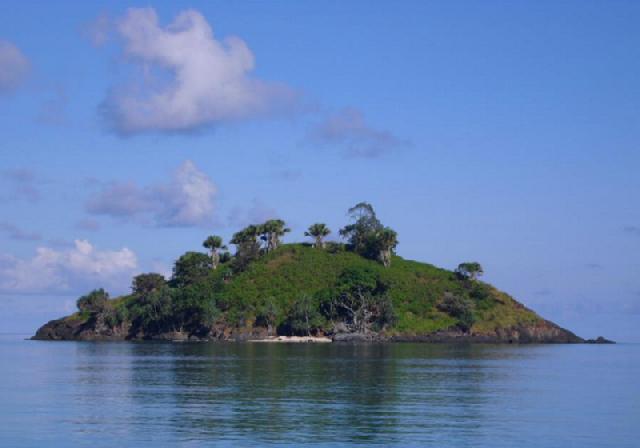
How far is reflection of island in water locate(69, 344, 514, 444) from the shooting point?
5744 centimetres

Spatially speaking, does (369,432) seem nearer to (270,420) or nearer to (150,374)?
(270,420)

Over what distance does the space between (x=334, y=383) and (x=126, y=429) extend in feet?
116

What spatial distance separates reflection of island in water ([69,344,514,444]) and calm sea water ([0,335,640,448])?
11 centimetres

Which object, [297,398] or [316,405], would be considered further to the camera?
[297,398]

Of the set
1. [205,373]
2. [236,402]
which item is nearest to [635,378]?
[205,373]

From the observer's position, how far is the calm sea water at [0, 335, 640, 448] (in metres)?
55.2

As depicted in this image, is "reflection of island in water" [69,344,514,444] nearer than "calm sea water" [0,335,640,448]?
No

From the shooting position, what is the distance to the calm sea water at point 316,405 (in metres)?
55.2

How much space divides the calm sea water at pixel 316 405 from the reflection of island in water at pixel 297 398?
113mm

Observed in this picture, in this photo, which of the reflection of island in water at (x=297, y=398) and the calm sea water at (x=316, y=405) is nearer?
the calm sea water at (x=316, y=405)

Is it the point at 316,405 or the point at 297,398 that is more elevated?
the point at 297,398

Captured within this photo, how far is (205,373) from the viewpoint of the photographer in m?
104

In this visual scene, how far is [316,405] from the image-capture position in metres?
70.5

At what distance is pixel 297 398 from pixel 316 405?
5.36m
